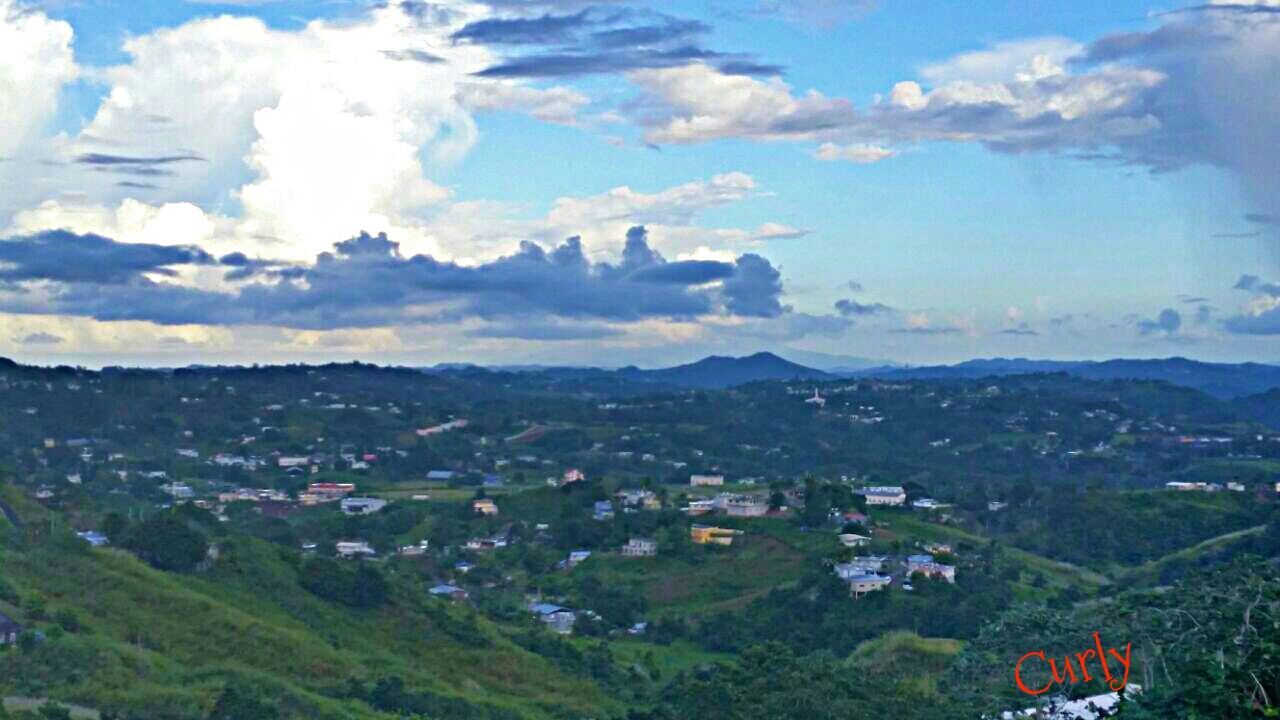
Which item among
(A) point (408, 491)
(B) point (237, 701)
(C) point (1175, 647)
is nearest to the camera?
(C) point (1175, 647)

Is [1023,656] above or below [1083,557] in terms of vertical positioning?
above

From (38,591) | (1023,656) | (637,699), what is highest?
(1023,656)

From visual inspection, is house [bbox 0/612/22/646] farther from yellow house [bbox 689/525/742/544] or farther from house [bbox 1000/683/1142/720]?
yellow house [bbox 689/525/742/544]

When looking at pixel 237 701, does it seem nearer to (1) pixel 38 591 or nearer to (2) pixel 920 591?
(1) pixel 38 591

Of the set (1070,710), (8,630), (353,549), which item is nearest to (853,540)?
(353,549)

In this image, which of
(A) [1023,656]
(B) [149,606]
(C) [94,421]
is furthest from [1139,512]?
(C) [94,421]

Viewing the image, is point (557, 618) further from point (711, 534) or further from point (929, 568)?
point (711, 534)

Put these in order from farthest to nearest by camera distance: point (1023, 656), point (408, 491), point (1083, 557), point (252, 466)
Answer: point (252, 466), point (408, 491), point (1083, 557), point (1023, 656)
